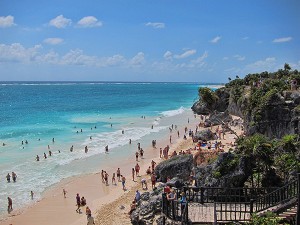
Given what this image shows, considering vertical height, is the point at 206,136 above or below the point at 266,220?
below

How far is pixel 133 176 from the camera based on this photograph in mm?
29844

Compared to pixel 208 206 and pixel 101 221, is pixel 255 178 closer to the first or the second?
pixel 208 206

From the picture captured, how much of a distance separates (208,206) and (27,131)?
45.3 metres

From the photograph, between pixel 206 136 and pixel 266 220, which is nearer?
pixel 266 220

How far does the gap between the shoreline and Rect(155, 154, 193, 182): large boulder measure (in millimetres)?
3437

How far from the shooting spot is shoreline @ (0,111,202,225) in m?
22.3

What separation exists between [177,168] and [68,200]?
27.0 ft

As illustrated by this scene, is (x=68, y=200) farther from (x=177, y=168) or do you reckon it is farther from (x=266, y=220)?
(x=266, y=220)

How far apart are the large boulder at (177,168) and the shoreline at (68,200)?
3437mm

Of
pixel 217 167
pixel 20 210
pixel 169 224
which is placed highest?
pixel 217 167

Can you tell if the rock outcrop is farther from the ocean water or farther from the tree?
the tree

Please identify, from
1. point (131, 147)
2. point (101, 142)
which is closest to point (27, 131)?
point (101, 142)

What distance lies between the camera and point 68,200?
25.3m

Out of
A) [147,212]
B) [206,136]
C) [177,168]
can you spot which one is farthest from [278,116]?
[147,212]
